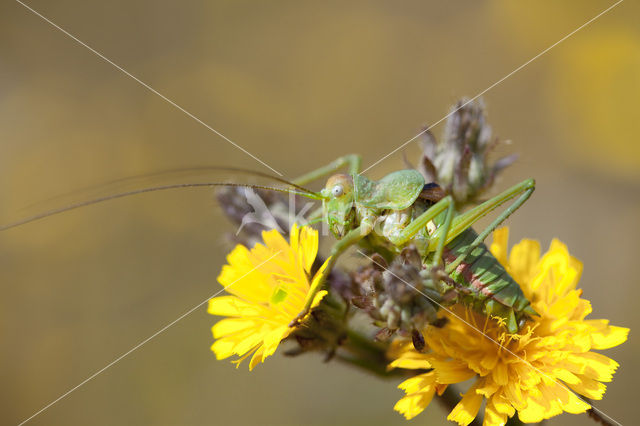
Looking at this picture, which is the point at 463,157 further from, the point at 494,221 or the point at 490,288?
the point at 490,288

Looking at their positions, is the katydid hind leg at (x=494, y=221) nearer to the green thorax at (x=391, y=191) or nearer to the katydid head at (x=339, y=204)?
the green thorax at (x=391, y=191)

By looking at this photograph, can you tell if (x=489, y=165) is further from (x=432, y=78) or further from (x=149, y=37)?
(x=149, y=37)

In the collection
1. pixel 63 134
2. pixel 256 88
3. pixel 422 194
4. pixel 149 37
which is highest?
pixel 149 37

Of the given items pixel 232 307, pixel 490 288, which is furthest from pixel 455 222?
pixel 232 307

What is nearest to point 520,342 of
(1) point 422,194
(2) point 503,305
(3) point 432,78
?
(2) point 503,305

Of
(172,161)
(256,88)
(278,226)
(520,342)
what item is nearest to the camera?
(520,342)

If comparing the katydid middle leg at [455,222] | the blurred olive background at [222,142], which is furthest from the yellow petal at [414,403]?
the blurred olive background at [222,142]
